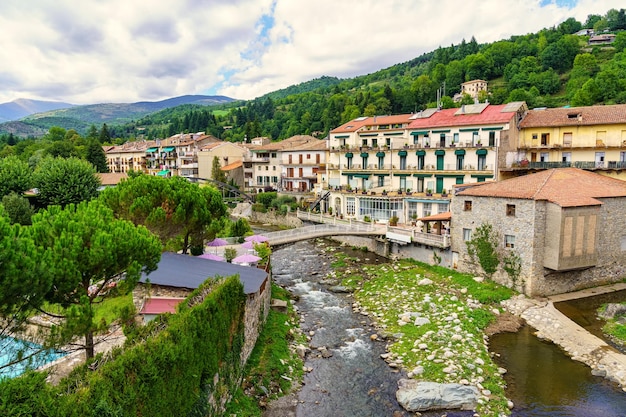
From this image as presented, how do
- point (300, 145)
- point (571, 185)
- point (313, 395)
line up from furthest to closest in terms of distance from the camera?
point (300, 145), point (571, 185), point (313, 395)

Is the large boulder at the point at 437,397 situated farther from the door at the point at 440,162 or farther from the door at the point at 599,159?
the door at the point at 440,162

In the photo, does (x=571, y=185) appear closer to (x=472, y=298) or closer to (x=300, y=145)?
(x=472, y=298)

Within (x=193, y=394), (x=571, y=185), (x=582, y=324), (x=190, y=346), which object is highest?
(x=571, y=185)

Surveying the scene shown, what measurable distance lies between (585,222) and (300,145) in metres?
49.5

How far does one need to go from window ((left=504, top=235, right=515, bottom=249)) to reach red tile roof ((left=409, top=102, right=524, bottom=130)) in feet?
52.2

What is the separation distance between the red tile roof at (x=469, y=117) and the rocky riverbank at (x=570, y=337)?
20.5 metres

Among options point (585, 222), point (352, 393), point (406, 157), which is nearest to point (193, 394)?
point (352, 393)

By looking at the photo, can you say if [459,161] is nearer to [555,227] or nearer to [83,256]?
[555,227]

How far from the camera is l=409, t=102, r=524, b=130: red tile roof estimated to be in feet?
136

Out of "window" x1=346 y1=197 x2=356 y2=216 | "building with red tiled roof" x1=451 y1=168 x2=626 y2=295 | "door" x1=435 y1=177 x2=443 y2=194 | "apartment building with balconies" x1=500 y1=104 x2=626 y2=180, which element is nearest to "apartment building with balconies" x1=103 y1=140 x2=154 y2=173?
"window" x1=346 y1=197 x2=356 y2=216

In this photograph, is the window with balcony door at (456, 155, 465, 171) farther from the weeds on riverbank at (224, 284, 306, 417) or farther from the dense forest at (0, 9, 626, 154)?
the dense forest at (0, 9, 626, 154)

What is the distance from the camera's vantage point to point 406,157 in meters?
47.5

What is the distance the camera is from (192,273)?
64.8 feet

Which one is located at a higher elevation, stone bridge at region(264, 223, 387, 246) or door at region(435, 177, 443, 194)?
door at region(435, 177, 443, 194)
